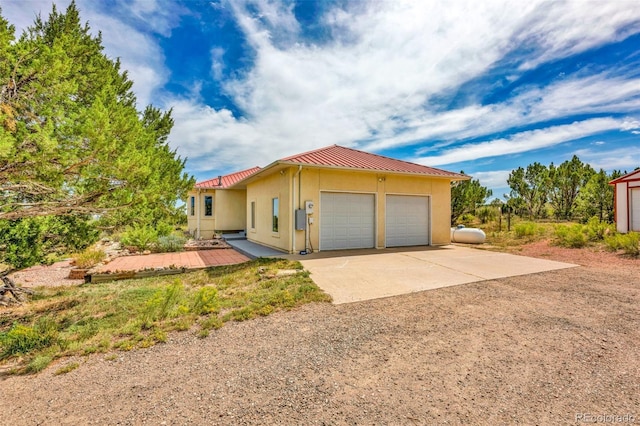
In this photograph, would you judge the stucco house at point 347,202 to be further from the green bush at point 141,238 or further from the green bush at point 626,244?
the green bush at point 626,244

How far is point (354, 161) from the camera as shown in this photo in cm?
1190

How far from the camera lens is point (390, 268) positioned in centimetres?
807

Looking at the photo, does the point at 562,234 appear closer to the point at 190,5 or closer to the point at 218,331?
the point at 218,331

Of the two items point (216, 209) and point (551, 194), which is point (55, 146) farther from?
point (551, 194)

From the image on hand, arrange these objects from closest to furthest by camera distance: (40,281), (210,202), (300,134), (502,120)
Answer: (40,281) < (502,120) < (300,134) < (210,202)

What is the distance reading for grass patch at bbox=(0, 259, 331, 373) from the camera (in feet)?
12.2

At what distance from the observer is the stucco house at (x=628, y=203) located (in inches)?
589

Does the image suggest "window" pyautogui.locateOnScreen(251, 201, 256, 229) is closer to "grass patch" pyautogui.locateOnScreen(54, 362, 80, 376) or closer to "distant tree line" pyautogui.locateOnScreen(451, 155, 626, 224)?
"grass patch" pyautogui.locateOnScreen(54, 362, 80, 376)

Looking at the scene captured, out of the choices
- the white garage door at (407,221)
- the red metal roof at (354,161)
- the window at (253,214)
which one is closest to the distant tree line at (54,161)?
the red metal roof at (354,161)

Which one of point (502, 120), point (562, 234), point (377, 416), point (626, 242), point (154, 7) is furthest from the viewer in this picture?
point (502, 120)

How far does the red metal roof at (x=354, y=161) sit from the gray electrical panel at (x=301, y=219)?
67.2 inches

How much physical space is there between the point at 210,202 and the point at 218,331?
15.9 meters

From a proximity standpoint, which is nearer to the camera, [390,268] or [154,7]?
[154,7]

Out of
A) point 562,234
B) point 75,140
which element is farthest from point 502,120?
point 75,140
